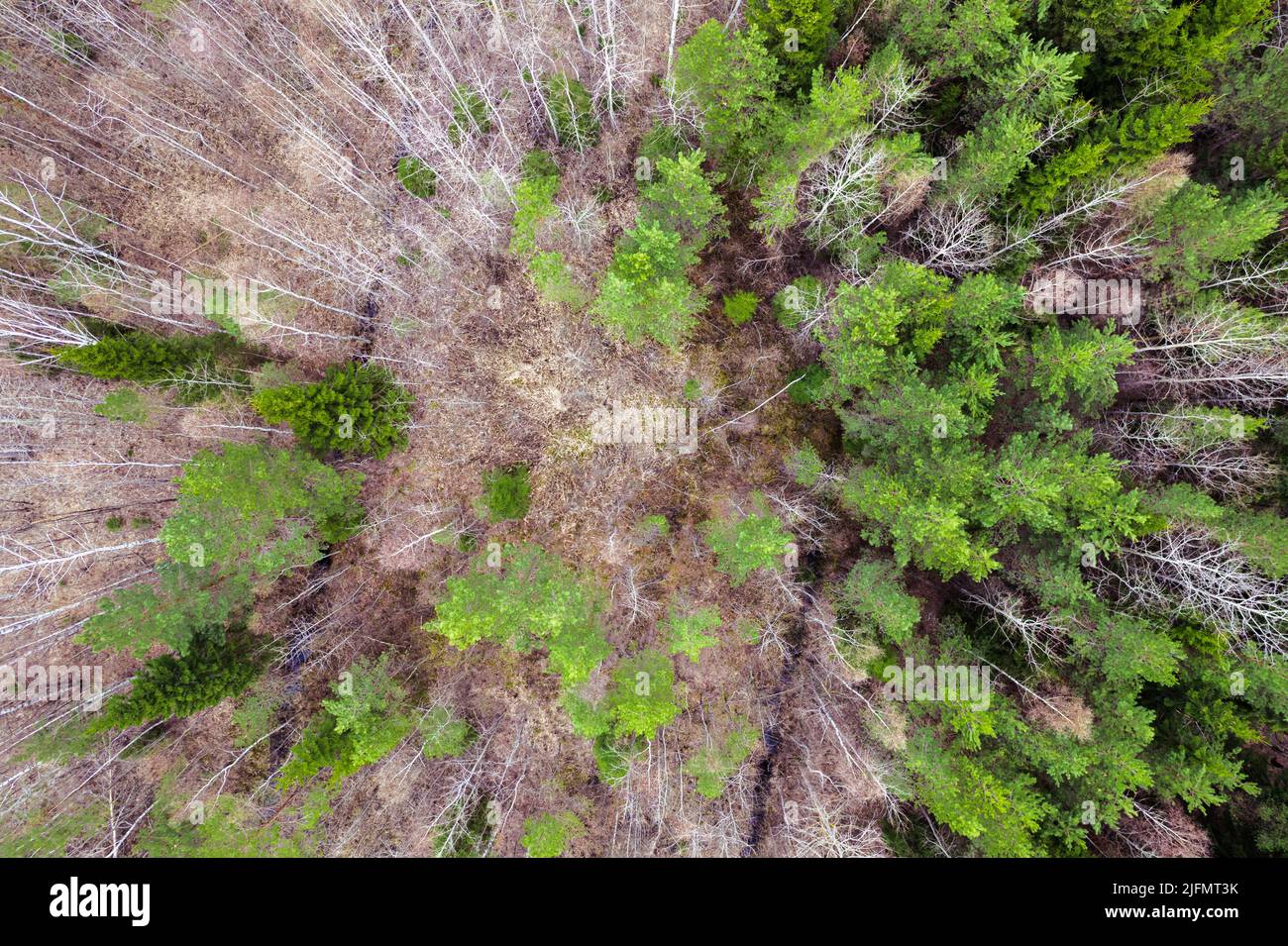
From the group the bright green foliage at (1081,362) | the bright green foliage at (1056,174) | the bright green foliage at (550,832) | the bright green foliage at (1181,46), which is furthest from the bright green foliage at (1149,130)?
the bright green foliage at (550,832)

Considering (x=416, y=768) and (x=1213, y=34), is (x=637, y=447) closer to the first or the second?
(x=416, y=768)

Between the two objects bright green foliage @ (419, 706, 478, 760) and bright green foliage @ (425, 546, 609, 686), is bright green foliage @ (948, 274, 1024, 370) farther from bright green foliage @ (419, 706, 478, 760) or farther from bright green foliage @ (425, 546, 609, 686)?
bright green foliage @ (419, 706, 478, 760)

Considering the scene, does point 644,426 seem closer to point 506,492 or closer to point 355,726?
point 506,492

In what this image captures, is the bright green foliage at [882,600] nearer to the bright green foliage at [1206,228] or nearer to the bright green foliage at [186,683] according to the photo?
the bright green foliage at [1206,228]

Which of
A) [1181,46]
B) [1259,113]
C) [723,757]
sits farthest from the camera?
[723,757]

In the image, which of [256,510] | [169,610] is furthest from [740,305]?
[169,610]

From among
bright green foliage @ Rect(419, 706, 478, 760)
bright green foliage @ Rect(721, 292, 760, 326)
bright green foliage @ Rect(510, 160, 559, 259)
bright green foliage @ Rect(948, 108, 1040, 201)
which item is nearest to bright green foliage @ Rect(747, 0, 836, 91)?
bright green foliage @ Rect(948, 108, 1040, 201)

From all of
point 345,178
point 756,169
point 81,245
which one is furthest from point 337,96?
point 756,169
